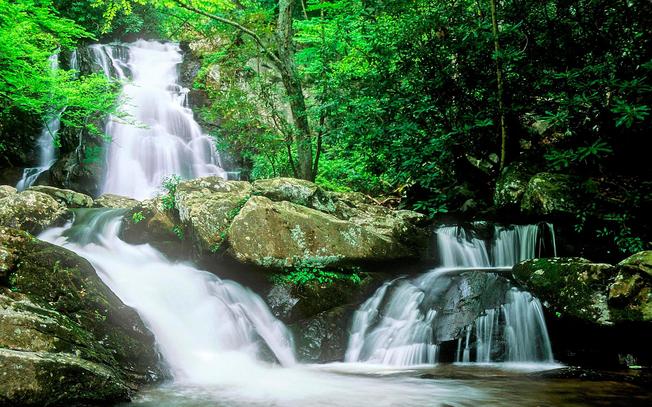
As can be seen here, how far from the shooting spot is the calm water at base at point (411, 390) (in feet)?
12.7

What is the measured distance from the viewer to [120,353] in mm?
4336

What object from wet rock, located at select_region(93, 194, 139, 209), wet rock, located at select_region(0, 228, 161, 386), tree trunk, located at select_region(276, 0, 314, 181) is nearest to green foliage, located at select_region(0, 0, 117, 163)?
wet rock, located at select_region(93, 194, 139, 209)

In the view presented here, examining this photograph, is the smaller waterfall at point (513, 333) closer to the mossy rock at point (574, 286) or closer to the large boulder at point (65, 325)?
the mossy rock at point (574, 286)

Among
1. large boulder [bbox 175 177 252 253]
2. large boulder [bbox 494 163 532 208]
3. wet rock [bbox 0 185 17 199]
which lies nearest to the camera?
large boulder [bbox 175 177 252 253]

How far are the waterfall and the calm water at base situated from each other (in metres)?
0.52

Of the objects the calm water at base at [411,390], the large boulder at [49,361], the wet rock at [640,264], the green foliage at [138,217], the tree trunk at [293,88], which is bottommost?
the calm water at base at [411,390]

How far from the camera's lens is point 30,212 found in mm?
8438

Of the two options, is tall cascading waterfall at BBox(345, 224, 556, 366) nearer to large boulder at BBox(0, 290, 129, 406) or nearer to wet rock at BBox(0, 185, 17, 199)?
large boulder at BBox(0, 290, 129, 406)

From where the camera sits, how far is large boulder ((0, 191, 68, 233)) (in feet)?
26.2

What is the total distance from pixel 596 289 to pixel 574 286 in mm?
243

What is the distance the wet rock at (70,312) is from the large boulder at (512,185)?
242 inches

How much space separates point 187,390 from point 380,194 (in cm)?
875

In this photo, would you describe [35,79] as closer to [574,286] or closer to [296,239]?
[296,239]

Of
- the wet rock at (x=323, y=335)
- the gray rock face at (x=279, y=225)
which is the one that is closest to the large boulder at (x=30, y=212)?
the gray rock face at (x=279, y=225)
